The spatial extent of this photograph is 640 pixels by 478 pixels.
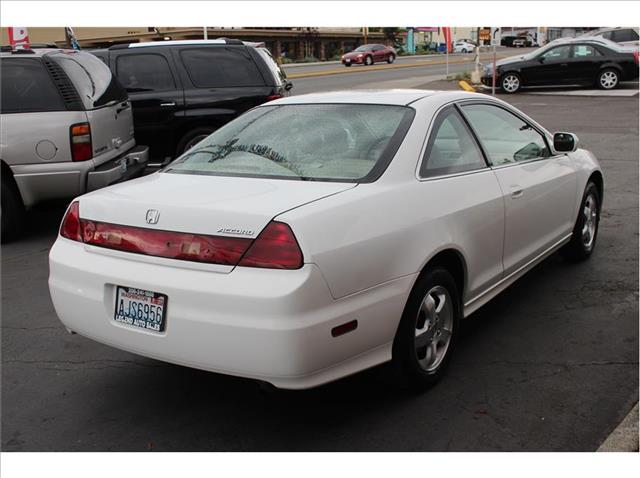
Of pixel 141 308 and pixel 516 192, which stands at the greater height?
pixel 516 192

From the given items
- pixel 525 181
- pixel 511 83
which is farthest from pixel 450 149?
pixel 511 83

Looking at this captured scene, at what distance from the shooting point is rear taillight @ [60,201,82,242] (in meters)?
3.72

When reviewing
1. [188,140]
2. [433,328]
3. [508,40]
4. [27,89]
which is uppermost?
[508,40]

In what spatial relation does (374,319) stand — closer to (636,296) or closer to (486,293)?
(486,293)

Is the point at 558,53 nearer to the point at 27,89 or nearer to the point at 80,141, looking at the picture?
the point at 80,141

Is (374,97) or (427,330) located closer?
(427,330)

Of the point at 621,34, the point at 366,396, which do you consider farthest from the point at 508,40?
the point at 366,396

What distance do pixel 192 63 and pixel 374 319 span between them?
7.51 m

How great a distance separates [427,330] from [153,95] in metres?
7.03

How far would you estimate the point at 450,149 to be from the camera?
4.21 meters

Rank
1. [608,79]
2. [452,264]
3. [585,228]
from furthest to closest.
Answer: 1. [608,79]
2. [585,228]
3. [452,264]

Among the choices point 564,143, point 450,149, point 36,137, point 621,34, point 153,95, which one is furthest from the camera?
point 621,34

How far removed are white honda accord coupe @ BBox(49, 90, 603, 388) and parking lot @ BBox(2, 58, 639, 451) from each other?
0.32m

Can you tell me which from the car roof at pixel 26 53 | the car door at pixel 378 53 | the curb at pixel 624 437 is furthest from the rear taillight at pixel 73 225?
the car door at pixel 378 53
